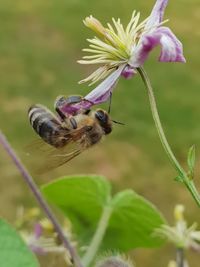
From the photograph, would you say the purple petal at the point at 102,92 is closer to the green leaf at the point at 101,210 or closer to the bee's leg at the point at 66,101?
the bee's leg at the point at 66,101

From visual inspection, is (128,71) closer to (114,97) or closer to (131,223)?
(131,223)

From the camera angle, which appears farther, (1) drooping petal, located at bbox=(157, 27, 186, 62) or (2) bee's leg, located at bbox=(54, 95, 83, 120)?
(2) bee's leg, located at bbox=(54, 95, 83, 120)

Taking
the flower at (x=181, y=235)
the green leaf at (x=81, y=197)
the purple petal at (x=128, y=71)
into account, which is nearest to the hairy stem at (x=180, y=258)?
the flower at (x=181, y=235)

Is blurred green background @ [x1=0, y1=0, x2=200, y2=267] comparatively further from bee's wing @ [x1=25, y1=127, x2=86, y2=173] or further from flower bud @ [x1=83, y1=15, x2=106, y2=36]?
flower bud @ [x1=83, y1=15, x2=106, y2=36]

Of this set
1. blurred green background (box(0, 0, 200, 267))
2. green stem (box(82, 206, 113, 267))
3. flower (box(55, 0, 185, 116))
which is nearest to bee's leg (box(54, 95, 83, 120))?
flower (box(55, 0, 185, 116))

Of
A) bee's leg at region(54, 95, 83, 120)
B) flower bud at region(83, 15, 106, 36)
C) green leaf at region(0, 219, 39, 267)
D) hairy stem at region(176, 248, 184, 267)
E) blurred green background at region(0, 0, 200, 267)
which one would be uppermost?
flower bud at region(83, 15, 106, 36)

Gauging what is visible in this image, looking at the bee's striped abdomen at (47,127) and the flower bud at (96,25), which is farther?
the bee's striped abdomen at (47,127)

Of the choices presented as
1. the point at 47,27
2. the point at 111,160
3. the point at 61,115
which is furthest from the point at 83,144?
the point at 47,27
